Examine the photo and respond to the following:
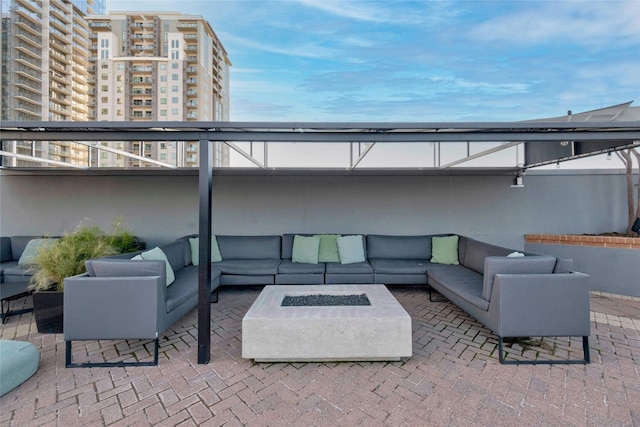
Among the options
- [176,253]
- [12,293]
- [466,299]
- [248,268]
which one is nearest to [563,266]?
[466,299]

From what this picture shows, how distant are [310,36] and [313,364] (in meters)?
8.47

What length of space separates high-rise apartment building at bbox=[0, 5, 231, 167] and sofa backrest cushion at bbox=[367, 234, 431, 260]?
25.8 metres

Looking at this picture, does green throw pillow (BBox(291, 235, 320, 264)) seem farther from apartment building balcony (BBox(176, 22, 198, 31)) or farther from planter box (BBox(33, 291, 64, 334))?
apartment building balcony (BBox(176, 22, 198, 31))

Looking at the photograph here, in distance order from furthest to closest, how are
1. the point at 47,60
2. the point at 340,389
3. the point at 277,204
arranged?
1. the point at 47,60
2. the point at 277,204
3. the point at 340,389

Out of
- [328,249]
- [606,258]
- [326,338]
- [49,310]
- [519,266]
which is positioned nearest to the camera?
[326,338]

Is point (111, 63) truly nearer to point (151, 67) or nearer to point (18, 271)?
point (151, 67)

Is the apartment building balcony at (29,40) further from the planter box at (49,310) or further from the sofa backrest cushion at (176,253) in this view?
the planter box at (49,310)

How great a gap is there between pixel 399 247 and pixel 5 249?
756 centimetres

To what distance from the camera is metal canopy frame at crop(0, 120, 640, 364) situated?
253 centimetres

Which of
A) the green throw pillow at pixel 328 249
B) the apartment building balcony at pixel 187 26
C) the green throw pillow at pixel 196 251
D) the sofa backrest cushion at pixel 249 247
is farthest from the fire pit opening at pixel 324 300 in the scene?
the apartment building balcony at pixel 187 26

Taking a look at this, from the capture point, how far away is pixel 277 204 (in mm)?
6121

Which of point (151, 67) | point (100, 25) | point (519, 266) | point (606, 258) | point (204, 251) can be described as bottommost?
point (606, 258)

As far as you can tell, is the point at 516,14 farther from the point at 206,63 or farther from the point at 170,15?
the point at 170,15

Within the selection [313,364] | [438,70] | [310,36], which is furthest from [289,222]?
[438,70]
